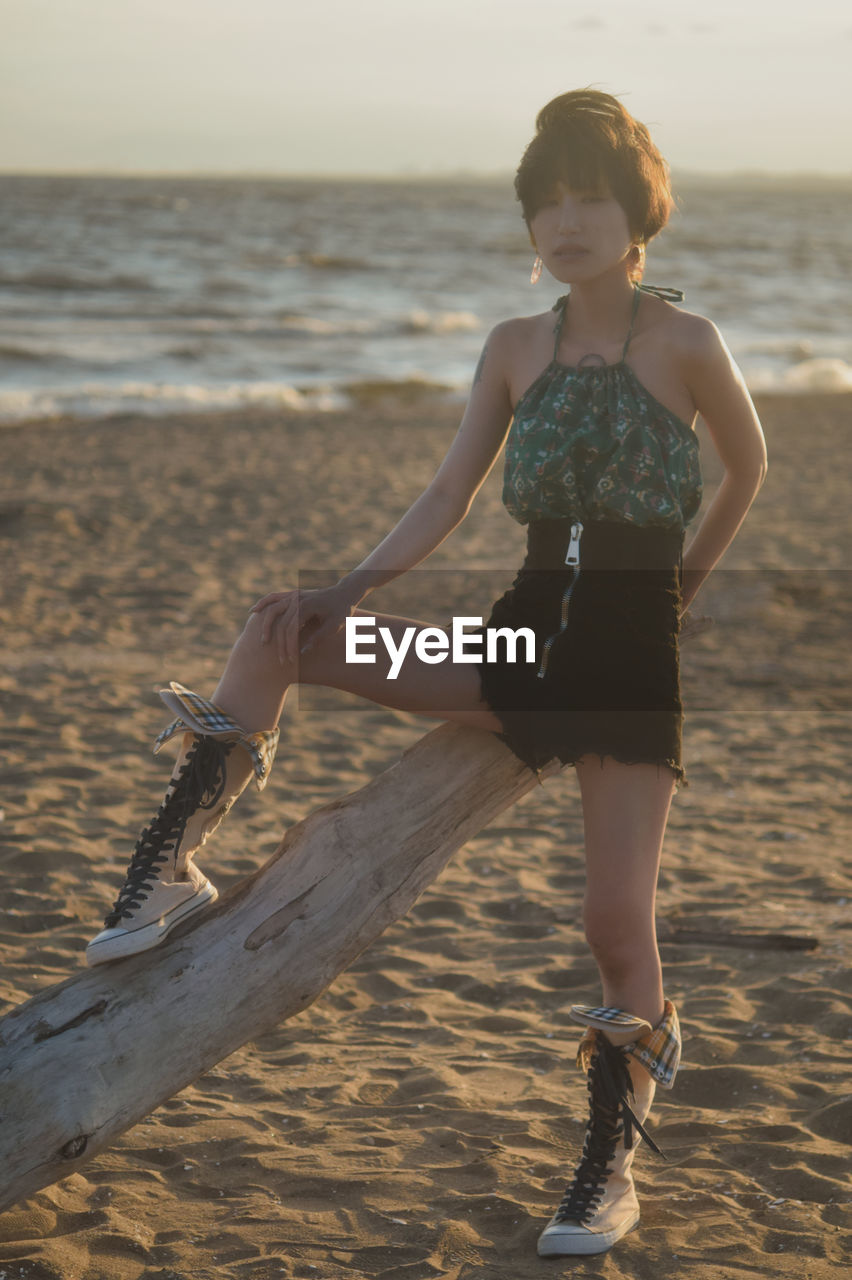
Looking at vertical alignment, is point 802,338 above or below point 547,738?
above

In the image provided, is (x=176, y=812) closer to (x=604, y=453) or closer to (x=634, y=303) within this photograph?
(x=604, y=453)

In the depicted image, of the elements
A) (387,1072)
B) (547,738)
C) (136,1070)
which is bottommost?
(387,1072)

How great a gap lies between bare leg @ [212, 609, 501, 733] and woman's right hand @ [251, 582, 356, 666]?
0.02 metres

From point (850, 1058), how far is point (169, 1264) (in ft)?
6.42

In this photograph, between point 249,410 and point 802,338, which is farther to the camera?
point 802,338

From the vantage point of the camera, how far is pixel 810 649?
305 inches

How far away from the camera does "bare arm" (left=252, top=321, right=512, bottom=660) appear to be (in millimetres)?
2633

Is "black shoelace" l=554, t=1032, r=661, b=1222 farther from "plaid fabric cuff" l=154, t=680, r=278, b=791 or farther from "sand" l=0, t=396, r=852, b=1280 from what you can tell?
"plaid fabric cuff" l=154, t=680, r=278, b=791

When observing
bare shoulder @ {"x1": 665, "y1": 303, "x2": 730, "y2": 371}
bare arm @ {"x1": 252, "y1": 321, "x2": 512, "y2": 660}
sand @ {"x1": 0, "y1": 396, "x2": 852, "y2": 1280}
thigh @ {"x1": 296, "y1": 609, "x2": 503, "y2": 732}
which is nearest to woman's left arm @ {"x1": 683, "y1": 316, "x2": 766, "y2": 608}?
bare shoulder @ {"x1": 665, "y1": 303, "x2": 730, "y2": 371}

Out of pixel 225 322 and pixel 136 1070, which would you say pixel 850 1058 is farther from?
pixel 225 322

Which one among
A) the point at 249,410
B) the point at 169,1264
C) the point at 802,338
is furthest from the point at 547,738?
the point at 802,338
